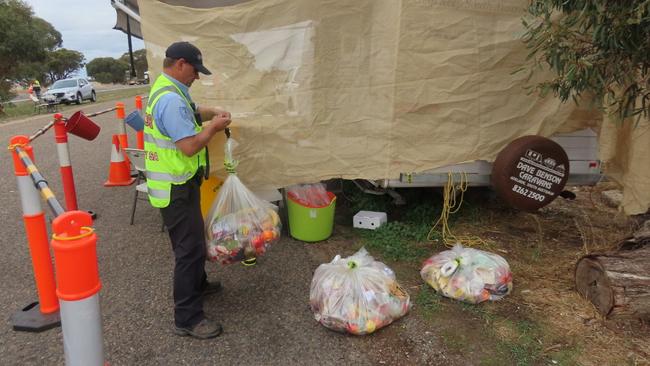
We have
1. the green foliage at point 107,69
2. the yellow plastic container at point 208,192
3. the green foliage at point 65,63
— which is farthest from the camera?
the green foliage at point 107,69

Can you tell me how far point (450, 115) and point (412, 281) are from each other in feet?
4.95

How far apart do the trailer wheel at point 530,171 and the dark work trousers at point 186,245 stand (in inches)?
98.2

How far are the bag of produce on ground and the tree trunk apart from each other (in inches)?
21.6

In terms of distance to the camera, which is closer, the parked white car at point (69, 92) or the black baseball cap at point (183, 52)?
the black baseball cap at point (183, 52)

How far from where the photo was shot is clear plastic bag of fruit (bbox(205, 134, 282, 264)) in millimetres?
3109

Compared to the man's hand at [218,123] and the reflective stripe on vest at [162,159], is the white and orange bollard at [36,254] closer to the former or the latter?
the reflective stripe on vest at [162,159]

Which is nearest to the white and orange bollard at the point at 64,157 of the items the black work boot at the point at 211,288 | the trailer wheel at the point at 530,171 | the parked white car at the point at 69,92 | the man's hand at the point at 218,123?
the black work boot at the point at 211,288

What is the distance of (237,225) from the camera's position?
3146 mm

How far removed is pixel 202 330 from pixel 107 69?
296 feet

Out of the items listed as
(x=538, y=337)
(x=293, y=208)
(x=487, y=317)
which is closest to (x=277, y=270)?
(x=293, y=208)

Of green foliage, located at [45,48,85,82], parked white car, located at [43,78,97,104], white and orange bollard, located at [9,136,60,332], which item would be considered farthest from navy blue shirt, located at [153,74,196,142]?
green foliage, located at [45,48,85,82]

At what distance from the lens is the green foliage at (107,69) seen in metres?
78.1

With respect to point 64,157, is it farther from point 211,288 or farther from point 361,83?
point 361,83

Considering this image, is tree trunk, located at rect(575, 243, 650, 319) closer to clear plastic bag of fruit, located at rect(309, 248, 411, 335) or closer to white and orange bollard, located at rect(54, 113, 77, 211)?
clear plastic bag of fruit, located at rect(309, 248, 411, 335)
